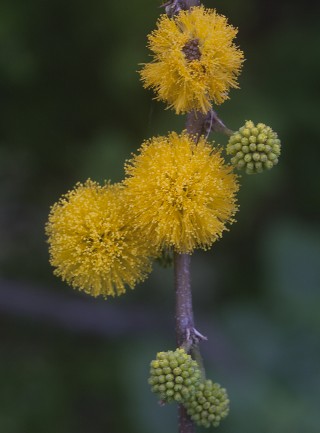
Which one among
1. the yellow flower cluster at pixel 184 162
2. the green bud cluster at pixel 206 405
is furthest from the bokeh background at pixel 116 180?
the yellow flower cluster at pixel 184 162

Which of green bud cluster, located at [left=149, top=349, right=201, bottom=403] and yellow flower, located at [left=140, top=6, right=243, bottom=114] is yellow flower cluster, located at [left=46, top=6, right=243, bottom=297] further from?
green bud cluster, located at [left=149, top=349, right=201, bottom=403]

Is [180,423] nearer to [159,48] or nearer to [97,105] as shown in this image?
[159,48]

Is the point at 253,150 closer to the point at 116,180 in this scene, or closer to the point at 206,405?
the point at 206,405

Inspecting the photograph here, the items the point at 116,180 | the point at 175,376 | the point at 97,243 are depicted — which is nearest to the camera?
the point at 175,376

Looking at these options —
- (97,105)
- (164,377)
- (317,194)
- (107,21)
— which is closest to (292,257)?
(317,194)

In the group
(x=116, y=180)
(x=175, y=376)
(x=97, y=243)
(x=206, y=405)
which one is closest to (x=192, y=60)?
(x=97, y=243)

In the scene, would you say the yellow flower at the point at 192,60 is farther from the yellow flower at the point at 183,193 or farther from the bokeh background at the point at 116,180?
the bokeh background at the point at 116,180
